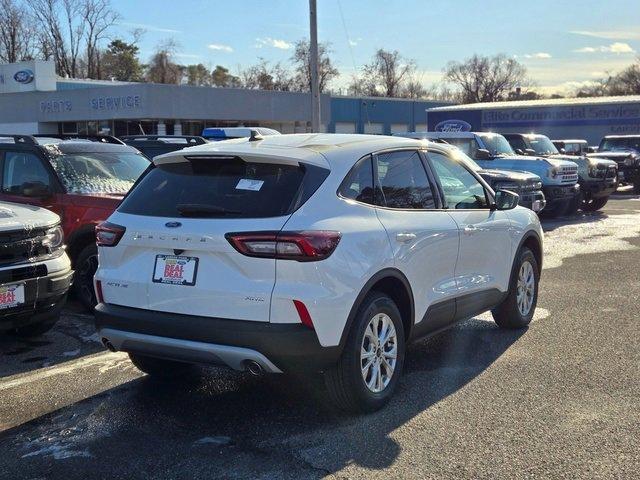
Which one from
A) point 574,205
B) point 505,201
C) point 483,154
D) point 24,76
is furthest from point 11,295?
point 24,76

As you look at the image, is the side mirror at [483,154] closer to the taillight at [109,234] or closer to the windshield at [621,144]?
the windshield at [621,144]

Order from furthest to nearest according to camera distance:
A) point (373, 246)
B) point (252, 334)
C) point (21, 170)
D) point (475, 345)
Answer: point (21, 170) → point (475, 345) → point (373, 246) → point (252, 334)

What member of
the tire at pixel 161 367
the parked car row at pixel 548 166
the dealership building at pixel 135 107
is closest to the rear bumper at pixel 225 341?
the tire at pixel 161 367

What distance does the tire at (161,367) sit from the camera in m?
5.06

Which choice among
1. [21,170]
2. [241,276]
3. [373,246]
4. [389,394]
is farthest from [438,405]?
[21,170]

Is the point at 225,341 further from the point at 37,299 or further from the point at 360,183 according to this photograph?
the point at 37,299

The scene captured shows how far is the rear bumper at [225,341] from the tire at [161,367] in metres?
0.78

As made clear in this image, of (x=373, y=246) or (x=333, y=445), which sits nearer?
(x=333, y=445)

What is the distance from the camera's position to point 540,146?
62.2ft

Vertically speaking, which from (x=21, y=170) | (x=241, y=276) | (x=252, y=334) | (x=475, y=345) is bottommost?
(x=475, y=345)

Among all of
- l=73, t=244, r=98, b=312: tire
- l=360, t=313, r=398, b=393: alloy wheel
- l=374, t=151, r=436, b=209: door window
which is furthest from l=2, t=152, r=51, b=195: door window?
l=360, t=313, r=398, b=393: alloy wheel

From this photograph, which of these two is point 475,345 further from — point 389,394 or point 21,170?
point 21,170

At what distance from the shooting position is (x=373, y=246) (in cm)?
424

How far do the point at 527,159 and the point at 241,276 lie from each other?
Answer: 44.1 ft
